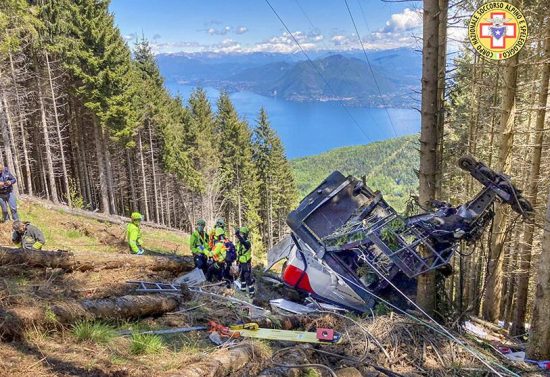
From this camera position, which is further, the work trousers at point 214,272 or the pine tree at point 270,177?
the pine tree at point 270,177

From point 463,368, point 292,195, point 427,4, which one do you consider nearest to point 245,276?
point 463,368

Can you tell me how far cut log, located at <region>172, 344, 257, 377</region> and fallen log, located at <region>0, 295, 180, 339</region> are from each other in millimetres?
1765

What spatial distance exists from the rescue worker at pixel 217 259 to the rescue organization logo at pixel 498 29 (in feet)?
24.8

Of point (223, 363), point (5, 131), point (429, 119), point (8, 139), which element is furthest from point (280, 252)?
point (8, 139)

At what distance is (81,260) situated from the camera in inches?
324

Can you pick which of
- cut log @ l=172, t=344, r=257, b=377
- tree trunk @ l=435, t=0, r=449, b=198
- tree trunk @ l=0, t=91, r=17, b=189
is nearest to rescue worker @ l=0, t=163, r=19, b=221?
cut log @ l=172, t=344, r=257, b=377

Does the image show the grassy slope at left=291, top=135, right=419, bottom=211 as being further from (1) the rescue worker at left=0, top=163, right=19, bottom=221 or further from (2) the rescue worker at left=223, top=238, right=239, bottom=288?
(2) the rescue worker at left=223, top=238, right=239, bottom=288

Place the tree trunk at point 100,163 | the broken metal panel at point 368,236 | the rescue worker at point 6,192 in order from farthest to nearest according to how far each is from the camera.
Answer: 1. the tree trunk at point 100,163
2. the rescue worker at point 6,192
3. the broken metal panel at point 368,236

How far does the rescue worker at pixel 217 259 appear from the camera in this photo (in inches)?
404

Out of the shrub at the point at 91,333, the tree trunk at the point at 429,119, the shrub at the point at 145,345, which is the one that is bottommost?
the shrub at the point at 145,345

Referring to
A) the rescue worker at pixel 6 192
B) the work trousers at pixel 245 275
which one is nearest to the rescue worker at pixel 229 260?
the work trousers at pixel 245 275

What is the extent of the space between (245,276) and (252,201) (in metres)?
34.1

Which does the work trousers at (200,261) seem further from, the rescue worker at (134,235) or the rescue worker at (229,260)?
→ the rescue worker at (134,235)

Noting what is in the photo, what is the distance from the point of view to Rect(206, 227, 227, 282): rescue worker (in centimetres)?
1027
